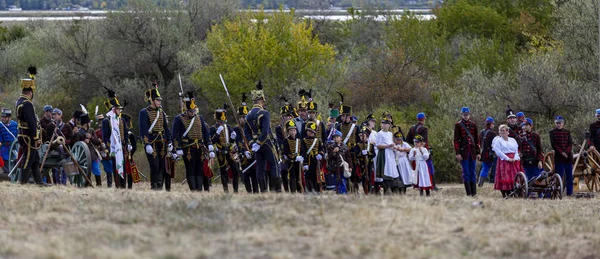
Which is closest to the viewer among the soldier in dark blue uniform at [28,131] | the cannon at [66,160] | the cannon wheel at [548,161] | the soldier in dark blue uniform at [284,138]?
the soldier in dark blue uniform at [28,131]

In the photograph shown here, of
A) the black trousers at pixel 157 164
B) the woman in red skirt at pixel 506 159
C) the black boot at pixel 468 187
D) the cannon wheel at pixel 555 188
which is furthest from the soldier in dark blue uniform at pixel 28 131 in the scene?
the cannon wheel at pixel 555 188

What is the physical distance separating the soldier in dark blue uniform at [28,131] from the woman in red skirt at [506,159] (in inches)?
368

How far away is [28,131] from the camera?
20.0 meters

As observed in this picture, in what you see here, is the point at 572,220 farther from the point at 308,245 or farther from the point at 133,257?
the point at 133,257

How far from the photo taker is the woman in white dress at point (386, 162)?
22.2 m

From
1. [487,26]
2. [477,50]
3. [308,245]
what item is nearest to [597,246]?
[308,245]

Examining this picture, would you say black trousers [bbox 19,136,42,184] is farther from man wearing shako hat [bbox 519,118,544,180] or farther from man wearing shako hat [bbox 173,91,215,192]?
man wearing shako hat [bbox 519,118,544,180]

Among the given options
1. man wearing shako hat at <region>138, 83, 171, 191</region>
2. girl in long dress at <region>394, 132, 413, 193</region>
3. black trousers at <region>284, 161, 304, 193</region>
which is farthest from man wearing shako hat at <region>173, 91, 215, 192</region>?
girl in long dress at <region>394, 132, 413, 193</region>

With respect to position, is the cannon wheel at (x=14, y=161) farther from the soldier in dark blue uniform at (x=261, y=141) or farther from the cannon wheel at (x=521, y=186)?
the cannon wheel at (x=521, y=186)

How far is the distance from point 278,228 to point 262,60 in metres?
40.4

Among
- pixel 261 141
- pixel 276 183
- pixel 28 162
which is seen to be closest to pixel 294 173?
pixel 276 183

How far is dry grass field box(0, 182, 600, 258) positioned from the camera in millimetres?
12305

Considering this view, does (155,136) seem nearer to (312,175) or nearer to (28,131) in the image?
(28,131)

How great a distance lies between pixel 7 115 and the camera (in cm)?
2598
